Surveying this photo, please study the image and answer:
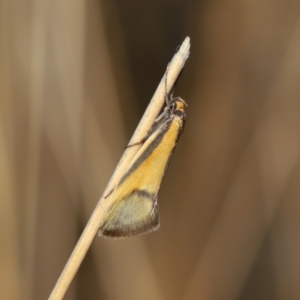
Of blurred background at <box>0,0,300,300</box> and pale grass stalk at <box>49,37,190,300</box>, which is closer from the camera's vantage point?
pale grass stalk at <box>49,37,190,300</box>

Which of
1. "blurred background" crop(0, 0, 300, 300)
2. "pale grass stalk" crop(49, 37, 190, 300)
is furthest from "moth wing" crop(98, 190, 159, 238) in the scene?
"blurred background" crop(0, 0, 300, 300)

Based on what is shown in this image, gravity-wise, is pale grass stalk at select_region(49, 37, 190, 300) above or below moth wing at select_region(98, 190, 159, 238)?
above

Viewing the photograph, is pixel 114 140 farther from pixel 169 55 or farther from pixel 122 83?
pixel 169 55

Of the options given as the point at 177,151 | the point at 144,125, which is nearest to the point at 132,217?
the point at 144,125

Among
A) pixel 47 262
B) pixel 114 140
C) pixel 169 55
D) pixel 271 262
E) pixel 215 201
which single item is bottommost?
pixel 47 262

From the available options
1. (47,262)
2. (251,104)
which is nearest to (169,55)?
(251,104)

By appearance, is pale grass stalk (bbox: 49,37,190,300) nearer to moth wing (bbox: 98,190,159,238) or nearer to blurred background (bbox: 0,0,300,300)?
moth wing (bbox: 98,190,159,238)

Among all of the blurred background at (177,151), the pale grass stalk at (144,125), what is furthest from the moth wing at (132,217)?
the blurred background at (177,151)

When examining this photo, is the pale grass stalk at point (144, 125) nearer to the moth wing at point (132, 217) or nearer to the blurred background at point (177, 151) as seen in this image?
the moth wing at point (132, 217)
